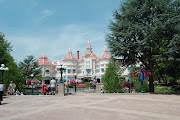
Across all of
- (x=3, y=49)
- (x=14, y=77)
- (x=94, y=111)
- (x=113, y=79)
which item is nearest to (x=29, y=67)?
(x=3, y=49)

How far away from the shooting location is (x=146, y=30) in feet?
51.7

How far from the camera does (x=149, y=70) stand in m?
17.0

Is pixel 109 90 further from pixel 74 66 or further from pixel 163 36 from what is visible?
pixel 74 66

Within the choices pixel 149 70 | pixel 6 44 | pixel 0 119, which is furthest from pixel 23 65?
pixel 0 119

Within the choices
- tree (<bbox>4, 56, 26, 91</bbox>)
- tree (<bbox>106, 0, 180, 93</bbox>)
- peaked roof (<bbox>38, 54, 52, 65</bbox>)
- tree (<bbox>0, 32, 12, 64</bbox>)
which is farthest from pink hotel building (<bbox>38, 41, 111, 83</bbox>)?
tree (<bbox>106, 0, 180, 93</bbox>)

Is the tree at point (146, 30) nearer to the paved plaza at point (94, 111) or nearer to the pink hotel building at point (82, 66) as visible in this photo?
the paved plaza at point (94, 111)

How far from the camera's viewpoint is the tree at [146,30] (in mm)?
15094

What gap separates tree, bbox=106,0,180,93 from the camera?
15.1 metres

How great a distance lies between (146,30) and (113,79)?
645 centimetres

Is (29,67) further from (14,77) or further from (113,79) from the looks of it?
(113,79)

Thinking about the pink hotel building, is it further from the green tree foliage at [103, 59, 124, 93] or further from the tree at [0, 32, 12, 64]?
the green tree foliage at [103, 59, 124, 93]

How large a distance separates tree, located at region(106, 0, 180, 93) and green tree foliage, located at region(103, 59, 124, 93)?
1.54 metres

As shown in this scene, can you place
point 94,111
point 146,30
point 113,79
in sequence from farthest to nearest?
1. point 113,79
2. point 146,30
3. point 94,111

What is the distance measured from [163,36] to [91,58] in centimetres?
5809
